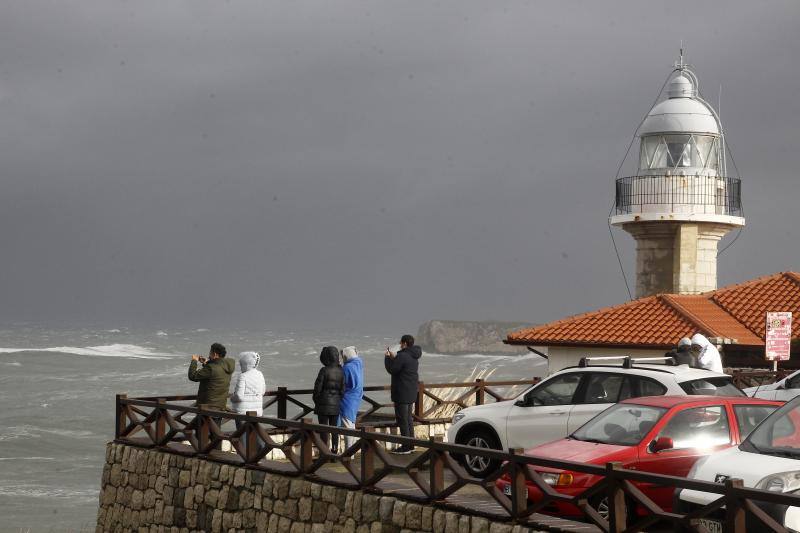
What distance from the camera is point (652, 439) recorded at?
35.8 ft

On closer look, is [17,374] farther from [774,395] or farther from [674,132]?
[774,395]

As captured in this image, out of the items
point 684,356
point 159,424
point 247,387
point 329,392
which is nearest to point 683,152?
point 684,356

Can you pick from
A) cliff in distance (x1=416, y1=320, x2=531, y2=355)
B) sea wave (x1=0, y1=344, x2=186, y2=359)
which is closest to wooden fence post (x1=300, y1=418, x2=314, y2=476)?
sea wave (x1=0, y1=344, x2=186, y2=359)

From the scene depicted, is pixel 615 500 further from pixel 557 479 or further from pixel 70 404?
pixel 70 404

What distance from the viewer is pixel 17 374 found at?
8256cm

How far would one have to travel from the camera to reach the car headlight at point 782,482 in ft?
28.4

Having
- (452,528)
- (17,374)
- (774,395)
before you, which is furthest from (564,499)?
(17,374)

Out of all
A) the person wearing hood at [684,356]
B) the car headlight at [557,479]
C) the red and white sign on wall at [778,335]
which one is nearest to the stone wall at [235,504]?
the car headlight at [557,479]

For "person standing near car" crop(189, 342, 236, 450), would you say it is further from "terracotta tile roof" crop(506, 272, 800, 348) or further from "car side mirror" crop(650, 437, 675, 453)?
"terracotta tile roof" crop(506, 272, 800, 348)

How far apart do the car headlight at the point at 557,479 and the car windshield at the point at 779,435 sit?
1.72 m

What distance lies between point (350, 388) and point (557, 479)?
543 cm

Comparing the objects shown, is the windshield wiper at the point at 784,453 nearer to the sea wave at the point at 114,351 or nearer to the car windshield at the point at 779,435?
the car windshield at the point at 779,435

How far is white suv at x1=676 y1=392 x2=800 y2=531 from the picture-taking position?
8227mm

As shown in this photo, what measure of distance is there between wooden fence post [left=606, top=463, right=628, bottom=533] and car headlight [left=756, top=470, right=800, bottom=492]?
3.42ft
